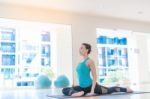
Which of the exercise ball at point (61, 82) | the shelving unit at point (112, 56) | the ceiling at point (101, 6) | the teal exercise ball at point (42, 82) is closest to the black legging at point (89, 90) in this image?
the teal exercise ball at point (42, 82)

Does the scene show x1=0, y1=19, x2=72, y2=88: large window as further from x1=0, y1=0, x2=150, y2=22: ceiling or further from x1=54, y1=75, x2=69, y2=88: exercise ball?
x1=0, y1=0, x2=150, y2=22: ceiling

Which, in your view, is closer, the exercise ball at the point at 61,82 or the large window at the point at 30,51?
the exercise ball at the point at 61,82

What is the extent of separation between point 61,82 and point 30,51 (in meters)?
1.53

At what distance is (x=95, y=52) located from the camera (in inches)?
323

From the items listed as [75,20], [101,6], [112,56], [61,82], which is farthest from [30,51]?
[112,56]

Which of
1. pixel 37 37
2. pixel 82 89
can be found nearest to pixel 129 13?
pixel 37 37

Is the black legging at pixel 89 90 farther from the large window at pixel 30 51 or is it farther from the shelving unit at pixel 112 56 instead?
the shelving unit at pixel 112 56

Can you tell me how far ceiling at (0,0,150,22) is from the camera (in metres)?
Result: 6.66

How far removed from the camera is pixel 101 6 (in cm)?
713

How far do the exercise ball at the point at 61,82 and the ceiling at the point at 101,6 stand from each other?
214 cm

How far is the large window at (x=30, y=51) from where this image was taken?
7328mm

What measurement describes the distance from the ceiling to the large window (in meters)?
0.73

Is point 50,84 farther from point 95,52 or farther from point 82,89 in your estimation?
point 82,89

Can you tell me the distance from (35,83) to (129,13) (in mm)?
3949
